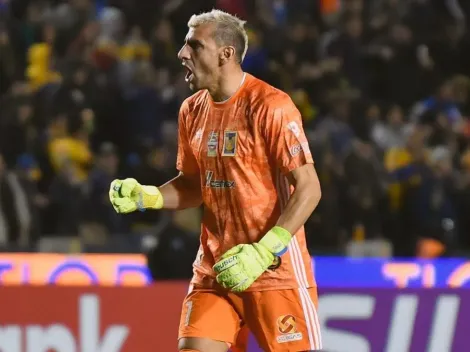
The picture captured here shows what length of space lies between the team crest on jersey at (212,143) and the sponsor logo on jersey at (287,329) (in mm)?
820

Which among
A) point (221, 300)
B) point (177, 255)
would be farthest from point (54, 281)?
point (221, 300)

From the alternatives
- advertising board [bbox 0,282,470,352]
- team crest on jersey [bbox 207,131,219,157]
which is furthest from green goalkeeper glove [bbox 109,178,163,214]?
advertising board [bbox 0,282,470,352]

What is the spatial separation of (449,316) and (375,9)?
8568mm

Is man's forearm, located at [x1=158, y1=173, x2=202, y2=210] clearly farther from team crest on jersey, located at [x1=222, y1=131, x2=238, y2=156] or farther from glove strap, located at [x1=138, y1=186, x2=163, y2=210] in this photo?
team crest on jersey, located at [x1=222, y1=131, x2=238, y2=156]

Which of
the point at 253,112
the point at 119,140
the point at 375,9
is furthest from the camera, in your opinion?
the point at 375,9

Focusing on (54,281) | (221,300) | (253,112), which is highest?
(253,112)

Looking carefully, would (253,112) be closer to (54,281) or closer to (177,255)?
(177,255)

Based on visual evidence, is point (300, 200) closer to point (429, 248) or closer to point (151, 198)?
point (151, 198)

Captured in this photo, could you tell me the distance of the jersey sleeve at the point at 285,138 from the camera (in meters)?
5.59

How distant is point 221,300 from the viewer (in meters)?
5.81

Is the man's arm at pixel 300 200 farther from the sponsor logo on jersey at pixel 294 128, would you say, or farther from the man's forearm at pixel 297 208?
the sponsor logo on jersey at pixel 294 128

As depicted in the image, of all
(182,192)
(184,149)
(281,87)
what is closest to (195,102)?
(184,149)

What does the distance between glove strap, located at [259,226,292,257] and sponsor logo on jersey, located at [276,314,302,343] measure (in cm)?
39

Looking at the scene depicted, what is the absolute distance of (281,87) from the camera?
47.6 ft
